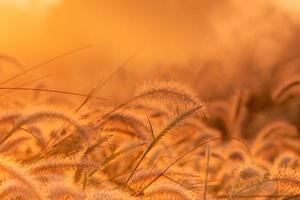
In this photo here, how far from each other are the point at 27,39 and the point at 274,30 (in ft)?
9.41

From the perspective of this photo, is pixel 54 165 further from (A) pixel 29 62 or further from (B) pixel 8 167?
(A) pixel 29 62

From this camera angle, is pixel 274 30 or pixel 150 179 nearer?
pixel 150 179

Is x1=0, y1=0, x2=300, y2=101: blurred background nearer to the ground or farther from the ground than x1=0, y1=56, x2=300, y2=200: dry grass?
farther from the ground

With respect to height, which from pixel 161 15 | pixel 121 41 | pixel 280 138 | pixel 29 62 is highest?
pixel 161 15

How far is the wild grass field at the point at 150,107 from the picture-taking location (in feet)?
5.18

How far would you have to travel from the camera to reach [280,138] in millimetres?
3904

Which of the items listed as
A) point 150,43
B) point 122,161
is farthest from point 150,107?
point 150,43

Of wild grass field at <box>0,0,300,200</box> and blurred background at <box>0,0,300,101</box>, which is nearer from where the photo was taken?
wild grass field at <box>0,0,300,200</box>

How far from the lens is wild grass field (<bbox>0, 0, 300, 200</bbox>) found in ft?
5.18

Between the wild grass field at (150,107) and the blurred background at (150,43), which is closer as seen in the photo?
the wild grass field at (150,107)

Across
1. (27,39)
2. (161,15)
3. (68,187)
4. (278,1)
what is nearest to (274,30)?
(278,1)

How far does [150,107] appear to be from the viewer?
248 centimetres

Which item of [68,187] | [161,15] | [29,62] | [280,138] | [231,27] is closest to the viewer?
[68,187]

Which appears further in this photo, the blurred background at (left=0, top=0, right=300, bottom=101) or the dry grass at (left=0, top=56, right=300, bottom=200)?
the blurred background at (left=0, top=0, right=300, bottom=101)
